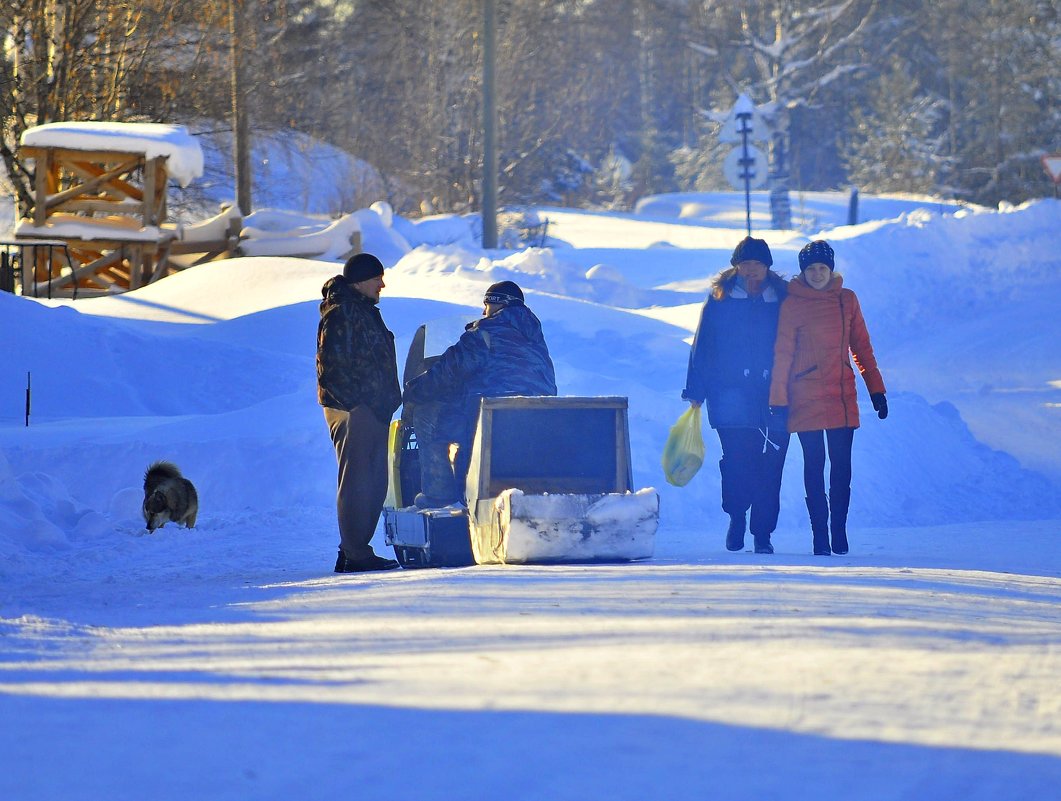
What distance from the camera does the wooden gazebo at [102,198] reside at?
21328mm

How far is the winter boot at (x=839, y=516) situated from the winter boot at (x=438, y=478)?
1.94m

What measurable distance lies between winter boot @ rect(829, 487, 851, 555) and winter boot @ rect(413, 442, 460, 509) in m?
1.94

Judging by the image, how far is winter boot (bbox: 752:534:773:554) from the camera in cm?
810

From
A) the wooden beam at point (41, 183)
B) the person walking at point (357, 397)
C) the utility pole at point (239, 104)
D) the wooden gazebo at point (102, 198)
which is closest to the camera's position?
the person walking at point (357, 397)

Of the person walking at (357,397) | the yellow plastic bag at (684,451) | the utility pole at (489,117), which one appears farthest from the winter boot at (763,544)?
the utility pole at (489,117)

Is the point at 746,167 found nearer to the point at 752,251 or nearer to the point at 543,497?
the point at 752,251

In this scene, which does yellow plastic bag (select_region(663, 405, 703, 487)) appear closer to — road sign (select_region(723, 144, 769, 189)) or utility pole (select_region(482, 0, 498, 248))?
road sign (select_region(723, 144, 769, 189))

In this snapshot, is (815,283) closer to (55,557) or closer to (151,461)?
(55,557)

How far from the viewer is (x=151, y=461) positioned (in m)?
10.6

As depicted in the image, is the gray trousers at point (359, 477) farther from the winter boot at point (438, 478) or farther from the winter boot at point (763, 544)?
the winter boot at point (763, 544)

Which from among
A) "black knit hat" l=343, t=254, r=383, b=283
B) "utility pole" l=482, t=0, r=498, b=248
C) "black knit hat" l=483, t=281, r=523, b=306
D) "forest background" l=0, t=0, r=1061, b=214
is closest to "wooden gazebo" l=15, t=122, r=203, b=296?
"forest background" l=0, t=0, r=1061, b=214

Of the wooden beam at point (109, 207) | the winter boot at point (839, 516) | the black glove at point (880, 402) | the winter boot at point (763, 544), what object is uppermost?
the wooden beam at point (109, 207)

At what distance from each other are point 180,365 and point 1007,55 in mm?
41233

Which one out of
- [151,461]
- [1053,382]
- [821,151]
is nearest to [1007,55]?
[821,151]
